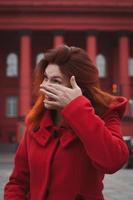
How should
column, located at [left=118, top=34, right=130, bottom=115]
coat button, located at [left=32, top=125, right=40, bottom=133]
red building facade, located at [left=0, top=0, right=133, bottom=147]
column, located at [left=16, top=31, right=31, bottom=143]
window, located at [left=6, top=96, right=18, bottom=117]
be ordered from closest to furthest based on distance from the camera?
coat button, located at [left=32, top=125, right=40, bottom=133] < red building facade, located at [left=0, top=0, right=133, bottom=147] < column, located at [left=16, top=31, right=31, bottom=143] < column, located at [left=118, top=34, right=130, bottom=115] < window, located at [left=6, top=96, right=18, bottom=117]

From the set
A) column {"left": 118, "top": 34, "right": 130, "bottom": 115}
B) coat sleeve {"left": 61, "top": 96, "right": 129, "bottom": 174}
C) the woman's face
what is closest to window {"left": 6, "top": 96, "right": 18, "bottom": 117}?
column {"left": 118, "top": 34, "right": 130, "bottom": 115}

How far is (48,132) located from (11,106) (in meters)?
54.8

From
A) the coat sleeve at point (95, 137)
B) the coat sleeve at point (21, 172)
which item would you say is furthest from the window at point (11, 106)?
the coat sleeve at point (95, 137)

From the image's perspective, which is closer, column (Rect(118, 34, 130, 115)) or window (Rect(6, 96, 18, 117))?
column (Rect(118, 34, 130, 115))

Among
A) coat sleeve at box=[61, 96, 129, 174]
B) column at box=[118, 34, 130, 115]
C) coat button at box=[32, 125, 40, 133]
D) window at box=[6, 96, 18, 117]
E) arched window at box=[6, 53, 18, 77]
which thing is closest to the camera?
coat sleeve at box=[61, 96, 129, 174]

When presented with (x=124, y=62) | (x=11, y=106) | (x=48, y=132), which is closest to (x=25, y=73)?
(x=11, y=106)

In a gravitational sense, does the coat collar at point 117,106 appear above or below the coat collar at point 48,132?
above

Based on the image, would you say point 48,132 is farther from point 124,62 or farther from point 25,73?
point 124,62

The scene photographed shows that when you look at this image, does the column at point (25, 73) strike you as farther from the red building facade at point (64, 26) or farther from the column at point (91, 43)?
the column at point (91, 43)

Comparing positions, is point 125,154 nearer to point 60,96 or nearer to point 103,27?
point 60,96

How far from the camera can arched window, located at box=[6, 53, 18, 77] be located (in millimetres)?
58031

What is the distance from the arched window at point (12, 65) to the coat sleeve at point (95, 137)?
55.3m

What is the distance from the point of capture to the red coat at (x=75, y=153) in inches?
Answer: 109

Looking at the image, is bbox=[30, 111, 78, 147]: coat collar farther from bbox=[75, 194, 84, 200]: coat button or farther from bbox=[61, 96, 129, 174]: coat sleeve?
bbox=[75, 194, 84, 200]: coat button
